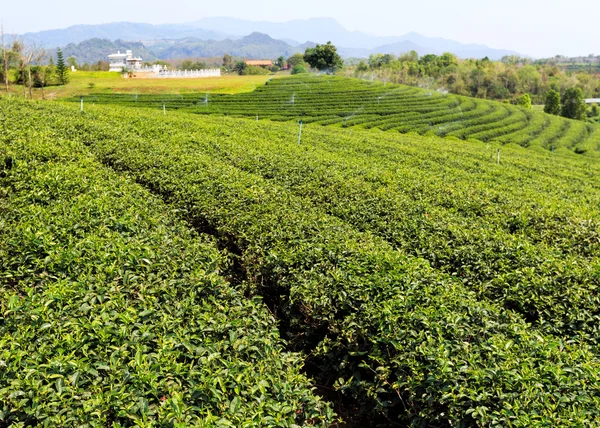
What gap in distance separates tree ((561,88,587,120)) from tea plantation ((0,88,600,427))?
6962 centimetres

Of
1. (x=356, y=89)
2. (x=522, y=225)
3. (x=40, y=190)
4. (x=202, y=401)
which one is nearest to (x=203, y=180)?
(x=40, y=190)

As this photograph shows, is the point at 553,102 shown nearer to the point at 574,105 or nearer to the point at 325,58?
the point at 574,105

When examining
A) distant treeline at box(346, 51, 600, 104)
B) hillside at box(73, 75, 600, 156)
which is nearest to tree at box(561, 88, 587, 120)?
hillside at box(73, 75, 600, 156)

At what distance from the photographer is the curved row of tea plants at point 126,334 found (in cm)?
283

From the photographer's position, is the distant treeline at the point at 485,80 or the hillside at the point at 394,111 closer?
the hillside at the point at 394,111

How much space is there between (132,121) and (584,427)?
15715mm

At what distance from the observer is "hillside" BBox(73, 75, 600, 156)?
43.6 m

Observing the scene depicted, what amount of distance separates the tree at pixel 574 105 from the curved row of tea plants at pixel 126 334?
77614mm

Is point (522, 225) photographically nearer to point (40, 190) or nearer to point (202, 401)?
point (202, 401)

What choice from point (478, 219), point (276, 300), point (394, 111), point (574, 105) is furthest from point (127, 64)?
point (276, 300)

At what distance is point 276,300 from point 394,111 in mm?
46117

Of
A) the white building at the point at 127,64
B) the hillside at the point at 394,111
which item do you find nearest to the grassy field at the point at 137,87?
the hillside at the point at 394,111

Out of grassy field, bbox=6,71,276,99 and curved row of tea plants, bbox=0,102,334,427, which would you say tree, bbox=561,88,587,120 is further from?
curved row of tea plants, bbox=0,102,334,427

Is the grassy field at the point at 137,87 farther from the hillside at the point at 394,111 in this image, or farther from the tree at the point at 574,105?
the tree at the point at 574,105
